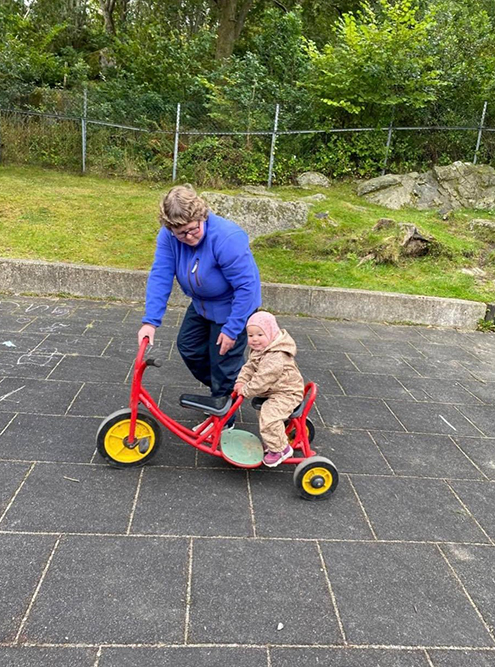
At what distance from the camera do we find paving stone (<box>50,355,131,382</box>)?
424cm

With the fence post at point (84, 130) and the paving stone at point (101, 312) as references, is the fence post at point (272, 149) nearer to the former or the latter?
the fence post at point (84, 130)

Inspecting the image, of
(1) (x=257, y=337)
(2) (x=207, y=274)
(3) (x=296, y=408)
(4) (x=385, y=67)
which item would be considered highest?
(4) (x=385, y=67)

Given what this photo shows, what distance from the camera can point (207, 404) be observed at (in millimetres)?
3160

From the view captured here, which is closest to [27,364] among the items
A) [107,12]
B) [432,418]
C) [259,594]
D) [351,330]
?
[259,594]

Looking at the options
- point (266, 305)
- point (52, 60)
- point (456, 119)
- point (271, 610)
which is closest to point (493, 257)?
point (266, 305)

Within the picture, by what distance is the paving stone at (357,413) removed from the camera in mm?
3895

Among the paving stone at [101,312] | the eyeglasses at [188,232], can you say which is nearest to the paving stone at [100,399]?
the eyeglasses at [188,232]

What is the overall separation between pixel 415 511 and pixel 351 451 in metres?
0.66

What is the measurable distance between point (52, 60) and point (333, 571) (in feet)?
48.5

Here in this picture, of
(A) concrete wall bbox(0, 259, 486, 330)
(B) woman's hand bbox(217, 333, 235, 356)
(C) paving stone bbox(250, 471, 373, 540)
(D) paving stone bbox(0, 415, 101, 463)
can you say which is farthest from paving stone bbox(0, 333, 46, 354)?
(C) paving stone bbox(250, 471, 373, 540)

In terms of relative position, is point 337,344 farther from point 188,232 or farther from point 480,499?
point 188,232

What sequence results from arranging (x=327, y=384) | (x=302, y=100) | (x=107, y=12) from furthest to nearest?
(x=107, y=12), (x=302, y=100), (x=327, y=384)

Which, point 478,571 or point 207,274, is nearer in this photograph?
point 478,571

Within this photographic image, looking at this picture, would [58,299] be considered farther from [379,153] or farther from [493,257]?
[379,153]
